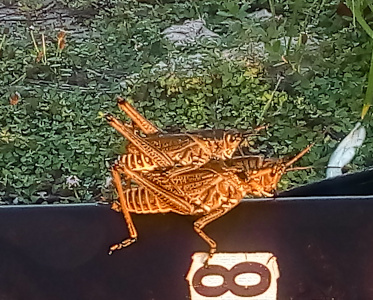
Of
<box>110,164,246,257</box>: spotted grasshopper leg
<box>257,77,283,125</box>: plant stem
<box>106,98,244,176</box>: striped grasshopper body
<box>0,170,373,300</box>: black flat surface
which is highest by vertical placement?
<box>257,77,283,125</box>: plant stem

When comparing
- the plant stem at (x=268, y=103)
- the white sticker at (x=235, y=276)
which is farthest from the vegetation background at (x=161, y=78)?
the white sticker at (x=235, y=276)

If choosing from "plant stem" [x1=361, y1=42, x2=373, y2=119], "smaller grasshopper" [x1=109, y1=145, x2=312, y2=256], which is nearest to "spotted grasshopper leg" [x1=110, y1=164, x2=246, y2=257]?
"smaller grasshopper" [x1=109, y1=145, x2=312, y2=256]

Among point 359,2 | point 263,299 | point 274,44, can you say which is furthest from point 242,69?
point 263,299

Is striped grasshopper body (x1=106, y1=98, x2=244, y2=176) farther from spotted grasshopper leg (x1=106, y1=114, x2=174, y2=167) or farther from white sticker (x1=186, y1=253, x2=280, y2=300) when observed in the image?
white sticker (x1=186, y1=253, x2=280, y2=300)

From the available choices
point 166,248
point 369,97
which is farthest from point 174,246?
point 369,97

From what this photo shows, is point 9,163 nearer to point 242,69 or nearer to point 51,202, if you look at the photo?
point 51,202

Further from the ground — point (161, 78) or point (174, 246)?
point (161, 78)

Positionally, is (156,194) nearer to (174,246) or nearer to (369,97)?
(174,246)
